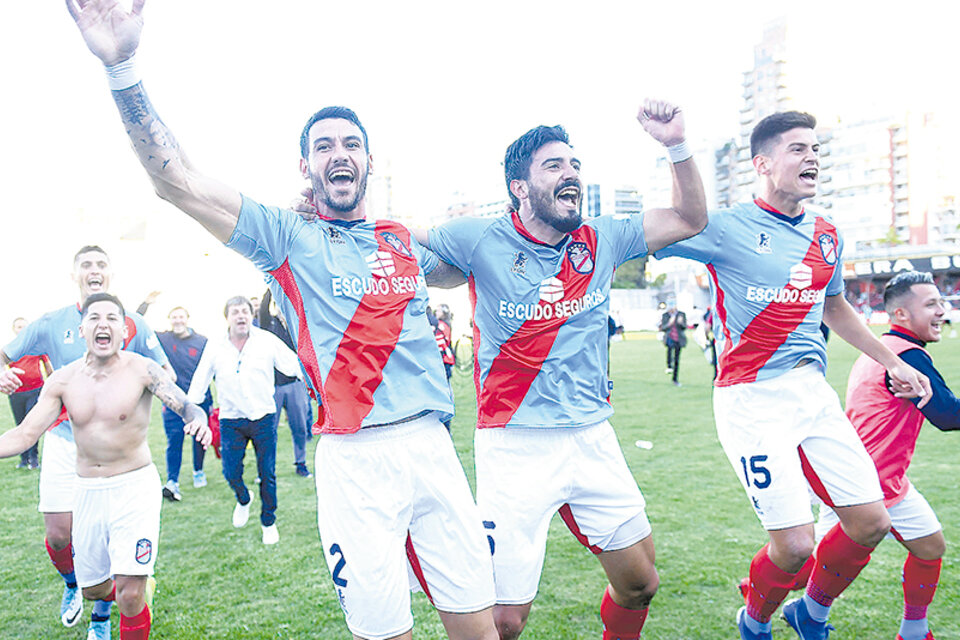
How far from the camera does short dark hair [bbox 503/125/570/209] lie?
3699 mm

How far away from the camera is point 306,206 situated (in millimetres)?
3436

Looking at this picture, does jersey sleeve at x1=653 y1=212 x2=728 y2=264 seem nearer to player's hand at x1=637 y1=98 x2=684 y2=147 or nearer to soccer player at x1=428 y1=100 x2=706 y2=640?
soccer player at x1=428 y1=100 x2=706 y2=640

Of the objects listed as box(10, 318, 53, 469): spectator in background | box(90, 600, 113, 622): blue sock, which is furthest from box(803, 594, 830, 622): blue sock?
box(10, 318, 53, 469): spectator in background

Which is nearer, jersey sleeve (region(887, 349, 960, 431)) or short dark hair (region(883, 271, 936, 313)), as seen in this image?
jersey sleeve (region(887, 349, 960, 431))

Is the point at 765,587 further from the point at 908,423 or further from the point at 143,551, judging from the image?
the point at 143,551

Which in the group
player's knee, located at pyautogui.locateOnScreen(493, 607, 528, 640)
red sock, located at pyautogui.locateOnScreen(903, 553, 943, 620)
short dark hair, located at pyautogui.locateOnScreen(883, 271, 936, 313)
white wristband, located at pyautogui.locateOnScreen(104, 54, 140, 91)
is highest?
white wristband, located at pyautogui.locateOnScreen(104, 54, 140, 91)

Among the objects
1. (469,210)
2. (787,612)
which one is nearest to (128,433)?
(787,612)

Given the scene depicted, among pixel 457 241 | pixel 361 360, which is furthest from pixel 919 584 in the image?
pixel 361 360

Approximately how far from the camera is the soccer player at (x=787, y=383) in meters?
3.94

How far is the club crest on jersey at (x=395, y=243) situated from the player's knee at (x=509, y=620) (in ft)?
5.63

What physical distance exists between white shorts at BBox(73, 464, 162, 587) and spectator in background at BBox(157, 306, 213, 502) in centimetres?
446

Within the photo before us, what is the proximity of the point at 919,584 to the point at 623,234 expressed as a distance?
2617 millimetres

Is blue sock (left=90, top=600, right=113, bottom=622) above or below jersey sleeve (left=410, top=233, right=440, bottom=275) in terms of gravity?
below

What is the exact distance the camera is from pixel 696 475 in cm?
870
